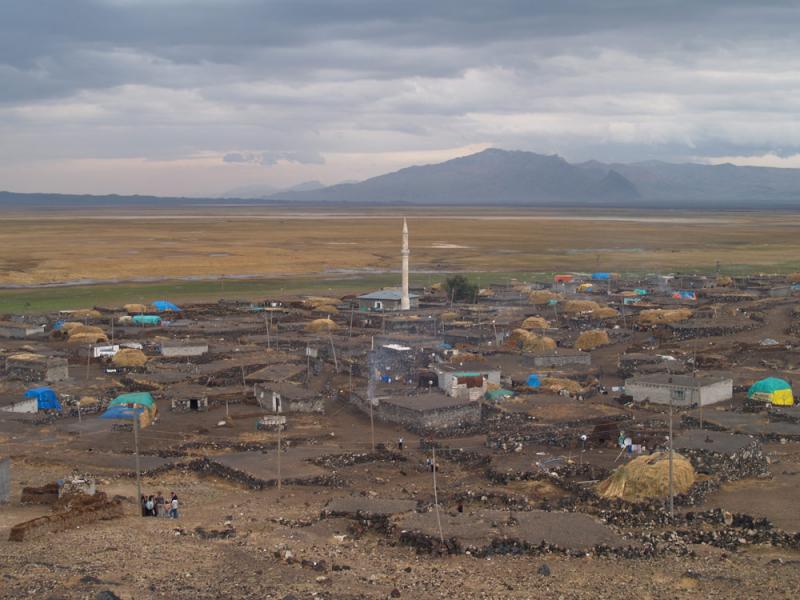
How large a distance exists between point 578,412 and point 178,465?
1520 cm

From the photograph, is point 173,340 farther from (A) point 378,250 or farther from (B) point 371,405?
(A) point 378,250

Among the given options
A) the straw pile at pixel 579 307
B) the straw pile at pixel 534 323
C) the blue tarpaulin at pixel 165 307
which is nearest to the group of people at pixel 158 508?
the straw pile at pixel 534 323

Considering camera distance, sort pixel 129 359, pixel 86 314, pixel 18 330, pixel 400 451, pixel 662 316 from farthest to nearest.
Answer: pixel 86 314, pixel 662 316, pixel 18 330, pixel 129 359, pixel 400 451

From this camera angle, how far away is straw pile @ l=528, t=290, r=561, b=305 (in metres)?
69.3

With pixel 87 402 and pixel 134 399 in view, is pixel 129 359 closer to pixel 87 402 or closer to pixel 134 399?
pixel 87 402

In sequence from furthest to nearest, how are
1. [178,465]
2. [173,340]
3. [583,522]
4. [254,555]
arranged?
[173,340]
[178,465]
[583,522]
[254,555]

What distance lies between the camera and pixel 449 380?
129 ft

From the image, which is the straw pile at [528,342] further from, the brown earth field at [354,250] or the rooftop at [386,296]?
the brown earth field at [354,250]

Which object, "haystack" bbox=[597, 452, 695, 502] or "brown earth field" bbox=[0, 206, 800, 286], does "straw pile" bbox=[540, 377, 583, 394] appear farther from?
"brown earth field" bbox=[0, 206, 800, 286]

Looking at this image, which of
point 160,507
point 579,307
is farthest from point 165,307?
point 160,507

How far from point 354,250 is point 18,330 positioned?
75.4 m

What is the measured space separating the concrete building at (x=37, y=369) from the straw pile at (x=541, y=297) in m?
36.4

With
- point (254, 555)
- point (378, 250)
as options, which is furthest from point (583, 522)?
point (378, 250)

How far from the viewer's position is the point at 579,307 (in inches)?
2522
